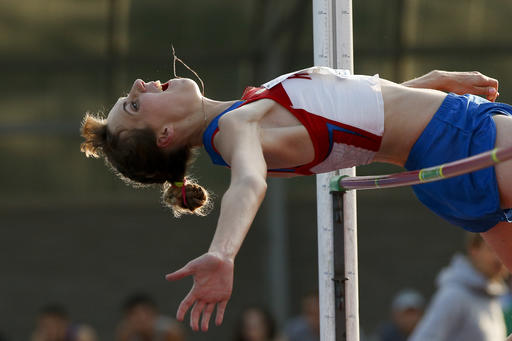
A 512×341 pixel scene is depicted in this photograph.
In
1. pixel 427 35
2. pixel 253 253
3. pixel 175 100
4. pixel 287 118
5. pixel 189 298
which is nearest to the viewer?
pixel 189 298

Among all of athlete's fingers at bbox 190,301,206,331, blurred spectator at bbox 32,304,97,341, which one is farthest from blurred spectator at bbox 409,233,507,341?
blurred spectator at bbox 32,304,97,341

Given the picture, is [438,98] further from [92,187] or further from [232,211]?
[92,187]

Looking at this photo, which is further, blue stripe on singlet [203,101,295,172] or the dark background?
the dark background

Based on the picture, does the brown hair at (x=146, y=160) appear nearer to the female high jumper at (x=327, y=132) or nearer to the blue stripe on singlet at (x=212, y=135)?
the female high jumper at (x=327, y=132)

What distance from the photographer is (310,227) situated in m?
9.72

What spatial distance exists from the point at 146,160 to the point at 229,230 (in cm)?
64

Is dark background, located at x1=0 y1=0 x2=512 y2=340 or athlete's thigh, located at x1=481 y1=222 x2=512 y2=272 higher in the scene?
dark background, located at x1=0 y1=0 x2=512 y2=340

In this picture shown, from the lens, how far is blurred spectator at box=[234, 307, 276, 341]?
6.45 m

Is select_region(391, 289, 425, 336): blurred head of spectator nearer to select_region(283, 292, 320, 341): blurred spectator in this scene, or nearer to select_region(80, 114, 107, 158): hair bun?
select_region(283, 292, 320, 341): blurred spectator

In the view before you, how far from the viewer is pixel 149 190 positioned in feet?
31.4

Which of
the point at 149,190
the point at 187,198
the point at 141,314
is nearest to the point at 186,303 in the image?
the point at 187,198

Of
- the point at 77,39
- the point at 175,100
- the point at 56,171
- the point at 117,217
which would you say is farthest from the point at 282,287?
the point at 175,100

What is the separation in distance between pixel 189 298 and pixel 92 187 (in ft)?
25.2

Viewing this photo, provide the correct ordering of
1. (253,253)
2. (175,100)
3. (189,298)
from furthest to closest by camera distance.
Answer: (253,253)
(175,100)
(189,298)
